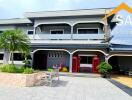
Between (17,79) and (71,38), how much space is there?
11393 mm

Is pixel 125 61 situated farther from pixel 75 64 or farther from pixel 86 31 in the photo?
pixel 75 64

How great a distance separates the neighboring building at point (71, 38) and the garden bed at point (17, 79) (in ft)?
31.6

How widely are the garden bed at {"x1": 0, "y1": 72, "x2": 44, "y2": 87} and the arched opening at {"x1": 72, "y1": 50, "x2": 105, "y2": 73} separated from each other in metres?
10.4

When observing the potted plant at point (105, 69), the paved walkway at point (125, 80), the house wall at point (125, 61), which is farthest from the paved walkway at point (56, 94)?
the house wall at point (125, 61)

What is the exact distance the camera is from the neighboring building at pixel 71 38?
20.9 metres

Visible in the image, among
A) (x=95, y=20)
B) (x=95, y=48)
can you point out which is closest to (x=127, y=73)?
(x=95, y=48)

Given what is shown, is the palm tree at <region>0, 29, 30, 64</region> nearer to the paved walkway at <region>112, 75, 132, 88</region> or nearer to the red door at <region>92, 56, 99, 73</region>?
the paved walkway at <region>112, 75, 132, 88</region>

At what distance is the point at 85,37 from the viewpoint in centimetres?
2186

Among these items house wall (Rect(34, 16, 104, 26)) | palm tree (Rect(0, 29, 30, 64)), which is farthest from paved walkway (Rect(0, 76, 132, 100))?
house wall (Rect(34, 16, 104, 26))

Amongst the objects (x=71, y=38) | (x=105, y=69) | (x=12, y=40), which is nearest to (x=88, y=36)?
(x=71, y=38)

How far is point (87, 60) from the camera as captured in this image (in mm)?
23156

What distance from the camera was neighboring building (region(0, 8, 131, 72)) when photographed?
20.9m

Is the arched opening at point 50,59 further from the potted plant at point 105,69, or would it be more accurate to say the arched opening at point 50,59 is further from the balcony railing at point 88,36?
the potted plant at point 105,69

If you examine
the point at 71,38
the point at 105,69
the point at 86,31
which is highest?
the point at 86,31
